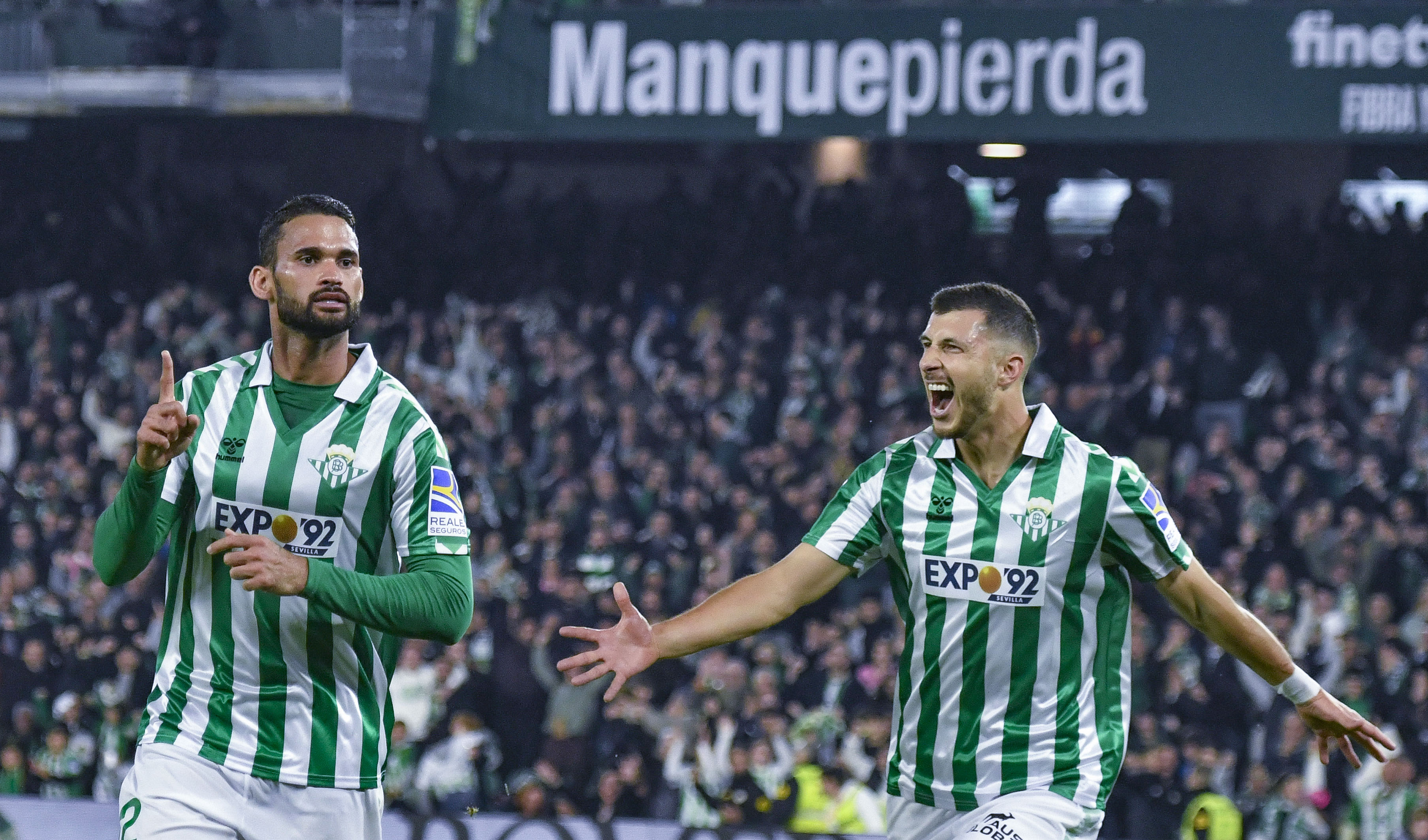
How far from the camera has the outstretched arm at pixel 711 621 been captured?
441cm

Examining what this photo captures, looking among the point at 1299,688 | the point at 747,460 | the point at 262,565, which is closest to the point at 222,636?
the point at 262,565

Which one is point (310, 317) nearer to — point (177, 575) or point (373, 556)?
point (373, 556)

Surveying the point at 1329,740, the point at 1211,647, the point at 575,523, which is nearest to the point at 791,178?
the point at 575,523

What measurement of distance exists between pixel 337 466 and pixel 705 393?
969 cm

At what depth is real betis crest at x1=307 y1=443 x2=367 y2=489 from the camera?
443 cm

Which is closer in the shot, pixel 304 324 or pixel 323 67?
pixel 304 324

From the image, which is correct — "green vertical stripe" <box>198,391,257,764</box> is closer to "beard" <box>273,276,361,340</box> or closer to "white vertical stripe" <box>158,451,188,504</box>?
"white vertical stripe" <box>158,451,188,504</box>

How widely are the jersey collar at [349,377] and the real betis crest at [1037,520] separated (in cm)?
159

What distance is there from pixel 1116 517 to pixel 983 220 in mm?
12345

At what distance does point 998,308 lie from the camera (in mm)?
4699

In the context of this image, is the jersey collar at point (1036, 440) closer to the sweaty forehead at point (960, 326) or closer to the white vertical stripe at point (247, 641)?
the sweaty forehead at point (960, 326)

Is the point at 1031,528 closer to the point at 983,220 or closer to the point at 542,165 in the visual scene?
the point at 983,220

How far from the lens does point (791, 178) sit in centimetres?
1612

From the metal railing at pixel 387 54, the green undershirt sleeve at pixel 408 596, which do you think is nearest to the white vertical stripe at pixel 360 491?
the green undershirt sleeve at pixel 408 596
